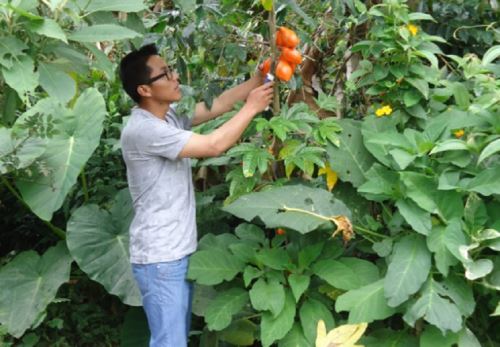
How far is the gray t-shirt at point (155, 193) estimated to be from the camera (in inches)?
117

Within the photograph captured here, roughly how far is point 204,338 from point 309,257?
74cm

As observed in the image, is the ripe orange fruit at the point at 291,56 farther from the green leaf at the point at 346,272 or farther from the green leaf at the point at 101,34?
the green leaf at the point at 101,34

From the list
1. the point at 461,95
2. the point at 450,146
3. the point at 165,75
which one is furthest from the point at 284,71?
the point at 461,95

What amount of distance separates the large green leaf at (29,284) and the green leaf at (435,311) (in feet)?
6.16

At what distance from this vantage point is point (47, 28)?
1.91 meters

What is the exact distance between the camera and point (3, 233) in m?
4.64

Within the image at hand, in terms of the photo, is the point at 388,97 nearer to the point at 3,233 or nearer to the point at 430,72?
the point at 430,72

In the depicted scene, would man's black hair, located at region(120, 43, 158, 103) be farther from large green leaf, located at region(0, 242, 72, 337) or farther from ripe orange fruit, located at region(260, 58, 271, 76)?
large green leaf, located at region(0, 242, 72, 337)

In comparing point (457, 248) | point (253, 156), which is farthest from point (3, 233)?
point (457, 248)

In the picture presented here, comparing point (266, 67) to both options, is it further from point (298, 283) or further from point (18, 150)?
point (18, 150)

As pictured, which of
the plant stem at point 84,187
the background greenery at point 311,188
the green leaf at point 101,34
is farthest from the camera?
the plant stem at point 84,187

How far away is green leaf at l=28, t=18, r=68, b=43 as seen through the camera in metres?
1.89

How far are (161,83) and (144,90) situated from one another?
0.26 ft

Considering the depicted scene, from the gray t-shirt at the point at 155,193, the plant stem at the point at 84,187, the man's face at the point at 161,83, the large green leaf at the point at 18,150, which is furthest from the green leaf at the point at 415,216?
the plant stem at the point at 84,187
